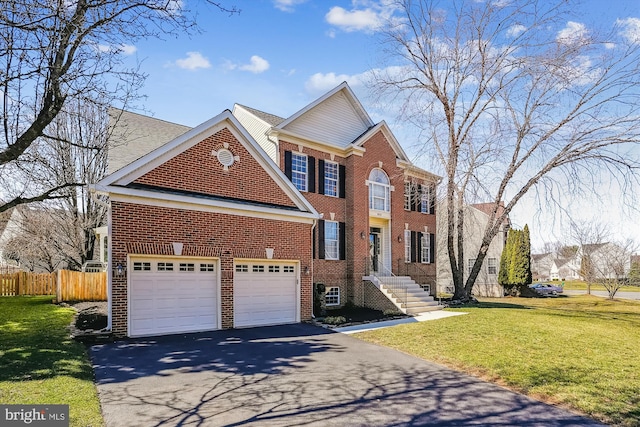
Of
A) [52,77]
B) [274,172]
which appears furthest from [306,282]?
[52,77]

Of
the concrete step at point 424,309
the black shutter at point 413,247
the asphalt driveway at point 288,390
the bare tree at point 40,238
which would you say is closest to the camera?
the asphalt driveway at point 288,390

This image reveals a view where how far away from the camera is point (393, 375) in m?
7.43

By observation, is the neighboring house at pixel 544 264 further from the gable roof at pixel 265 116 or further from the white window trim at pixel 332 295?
the gable roof at pixel 265 116

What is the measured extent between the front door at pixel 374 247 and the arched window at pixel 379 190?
1.38 meters

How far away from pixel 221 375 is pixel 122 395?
5.62 feet

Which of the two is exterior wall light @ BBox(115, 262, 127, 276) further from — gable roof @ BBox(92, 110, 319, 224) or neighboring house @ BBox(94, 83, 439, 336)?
gable roof @ BBox(92, 110, 319, 224)

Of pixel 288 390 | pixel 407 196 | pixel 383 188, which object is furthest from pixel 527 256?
pixel 288 390

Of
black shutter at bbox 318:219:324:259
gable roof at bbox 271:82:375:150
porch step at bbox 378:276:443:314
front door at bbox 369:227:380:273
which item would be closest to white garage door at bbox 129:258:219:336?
black shutter at bbox 318:219:324:259

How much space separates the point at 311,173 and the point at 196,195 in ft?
22.5

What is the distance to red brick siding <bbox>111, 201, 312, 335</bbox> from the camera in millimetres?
9523

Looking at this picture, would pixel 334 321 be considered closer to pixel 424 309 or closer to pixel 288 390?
pixel 424 309

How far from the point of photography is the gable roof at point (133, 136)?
12062 mm

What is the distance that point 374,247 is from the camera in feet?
65.7

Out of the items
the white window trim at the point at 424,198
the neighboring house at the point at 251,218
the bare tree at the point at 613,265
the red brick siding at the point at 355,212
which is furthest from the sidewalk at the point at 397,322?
the bare tree at the point at 613,265
